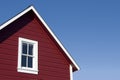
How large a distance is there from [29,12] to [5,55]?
3731mm

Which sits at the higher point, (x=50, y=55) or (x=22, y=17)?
(x=22, y=17)

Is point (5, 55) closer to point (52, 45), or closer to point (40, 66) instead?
point (40, 66)

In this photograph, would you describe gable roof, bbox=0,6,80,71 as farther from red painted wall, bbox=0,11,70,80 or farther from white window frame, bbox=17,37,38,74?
white window frame, bbox=17,37,38,74

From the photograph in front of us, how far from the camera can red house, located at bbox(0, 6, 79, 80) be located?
18.5m

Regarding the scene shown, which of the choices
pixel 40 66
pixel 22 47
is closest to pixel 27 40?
pixel 22 47

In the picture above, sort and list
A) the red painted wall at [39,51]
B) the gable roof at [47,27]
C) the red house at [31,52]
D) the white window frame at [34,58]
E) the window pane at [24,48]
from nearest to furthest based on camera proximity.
Result: 1. the red painted wall at [39,51]
2. the red house at [31,52]
3. the white window frame at [34,58]
4. the gable roof at [47,27]
5. the window pane at [24,48]

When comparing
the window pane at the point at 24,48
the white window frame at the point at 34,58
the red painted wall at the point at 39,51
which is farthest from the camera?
the window pane at the point at 24,48

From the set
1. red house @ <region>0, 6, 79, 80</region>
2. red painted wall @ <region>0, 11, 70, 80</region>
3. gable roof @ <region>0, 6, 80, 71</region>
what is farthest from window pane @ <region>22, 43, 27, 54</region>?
gable roof @ <region>0, 6, 80, 71</region>

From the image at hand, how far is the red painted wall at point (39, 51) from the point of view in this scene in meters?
18.3

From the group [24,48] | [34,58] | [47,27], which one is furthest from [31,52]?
[47,27]

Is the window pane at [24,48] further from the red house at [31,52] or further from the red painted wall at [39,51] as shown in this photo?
the red painted wall at [39,51]

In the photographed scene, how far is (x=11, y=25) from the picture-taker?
19.3m

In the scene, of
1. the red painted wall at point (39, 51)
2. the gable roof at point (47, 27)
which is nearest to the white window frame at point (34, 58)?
the red painted wall at point (39, 51)

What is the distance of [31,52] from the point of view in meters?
20.0
